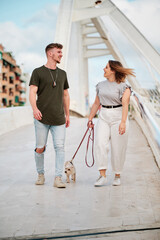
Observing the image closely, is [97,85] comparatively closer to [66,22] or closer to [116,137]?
[116,137]

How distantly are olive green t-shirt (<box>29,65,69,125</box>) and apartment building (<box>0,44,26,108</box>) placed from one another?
55428 millimetres

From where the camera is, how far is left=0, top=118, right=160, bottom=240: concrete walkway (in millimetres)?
2867

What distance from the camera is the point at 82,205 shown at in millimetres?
3596

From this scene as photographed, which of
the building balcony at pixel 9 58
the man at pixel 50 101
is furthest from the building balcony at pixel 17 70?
the man at pixel 50 101

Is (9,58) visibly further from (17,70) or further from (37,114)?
(37,114)

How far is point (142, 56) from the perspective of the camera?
2027cm

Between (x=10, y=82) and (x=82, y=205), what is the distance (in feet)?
227

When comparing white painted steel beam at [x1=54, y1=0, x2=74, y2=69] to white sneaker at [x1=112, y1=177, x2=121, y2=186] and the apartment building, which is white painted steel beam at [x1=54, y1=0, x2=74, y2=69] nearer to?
white sneaker at [x1=112, y1=177, x2=121, y2=186]

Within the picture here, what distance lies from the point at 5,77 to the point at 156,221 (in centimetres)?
6462

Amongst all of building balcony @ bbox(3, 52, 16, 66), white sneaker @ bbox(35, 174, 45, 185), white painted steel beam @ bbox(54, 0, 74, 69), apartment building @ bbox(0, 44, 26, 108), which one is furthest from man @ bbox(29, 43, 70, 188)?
building balcony @ bbox(3, 52, 16, 66)

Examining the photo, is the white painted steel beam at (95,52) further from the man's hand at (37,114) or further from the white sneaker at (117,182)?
the man's hand at (37,114)

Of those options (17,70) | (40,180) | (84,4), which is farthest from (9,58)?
(40,180)

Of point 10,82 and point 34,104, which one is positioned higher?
point 10,82

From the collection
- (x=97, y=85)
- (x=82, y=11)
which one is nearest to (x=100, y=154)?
(x=97, y=85)
